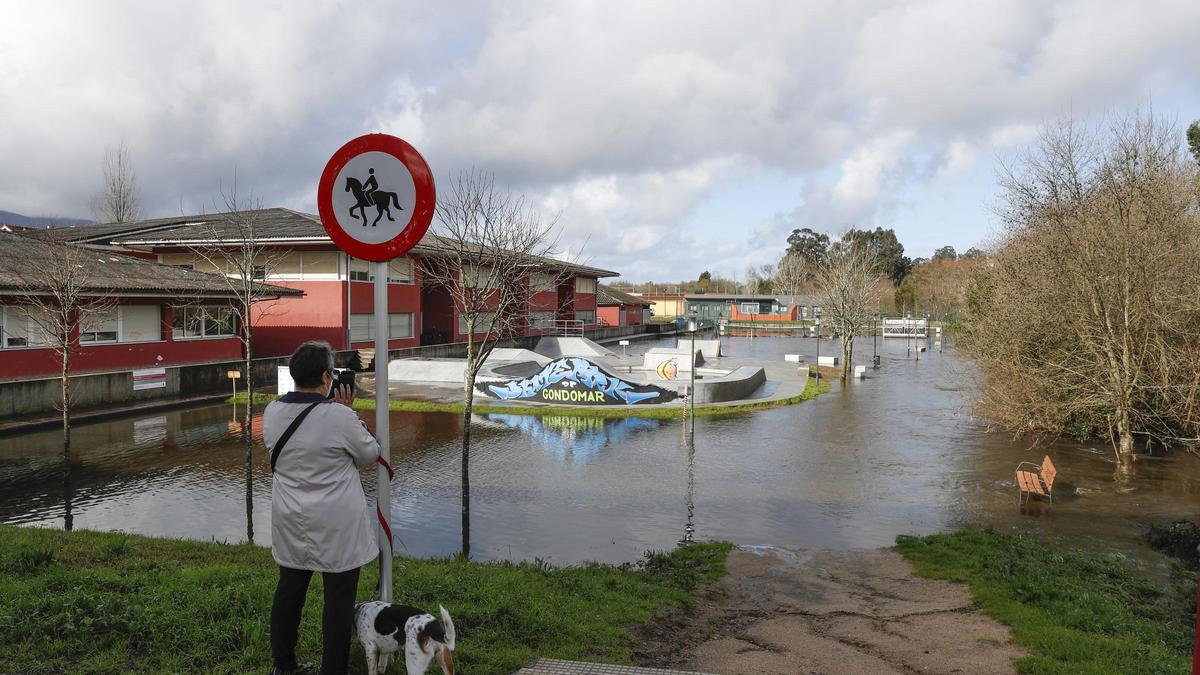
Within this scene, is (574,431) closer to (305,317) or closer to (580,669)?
(580,669)

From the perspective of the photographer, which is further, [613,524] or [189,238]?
[189,238]

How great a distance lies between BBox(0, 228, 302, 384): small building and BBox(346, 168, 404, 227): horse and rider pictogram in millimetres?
17421

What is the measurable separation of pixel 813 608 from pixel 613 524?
4.66m

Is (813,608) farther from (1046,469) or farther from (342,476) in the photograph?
(1046,469)

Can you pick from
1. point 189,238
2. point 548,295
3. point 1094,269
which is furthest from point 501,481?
point 548,295

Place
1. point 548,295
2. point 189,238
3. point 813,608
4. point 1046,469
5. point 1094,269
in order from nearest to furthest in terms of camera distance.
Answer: point 813,608 → point 1046,469 → point 1094,269 → point 189,238 → point 548,295

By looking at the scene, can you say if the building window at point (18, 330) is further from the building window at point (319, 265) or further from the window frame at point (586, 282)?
the window frame at point (586, 282)

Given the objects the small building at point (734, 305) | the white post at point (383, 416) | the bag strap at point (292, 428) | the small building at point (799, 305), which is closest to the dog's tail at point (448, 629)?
the white post at point (383, 416)

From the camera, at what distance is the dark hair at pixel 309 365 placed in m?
3.67

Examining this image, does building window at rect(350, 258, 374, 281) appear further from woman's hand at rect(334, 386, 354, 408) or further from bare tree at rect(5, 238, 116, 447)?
woman's hand at rect(334, 386, 354, 408)

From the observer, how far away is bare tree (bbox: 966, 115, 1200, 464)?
16938 millimetres

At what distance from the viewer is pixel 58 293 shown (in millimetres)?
13570

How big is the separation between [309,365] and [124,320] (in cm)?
2685

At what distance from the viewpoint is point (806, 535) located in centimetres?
1151
